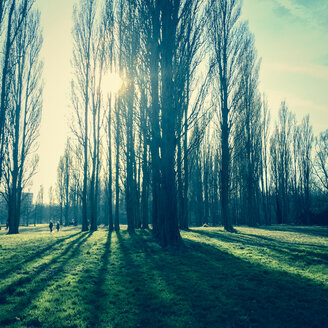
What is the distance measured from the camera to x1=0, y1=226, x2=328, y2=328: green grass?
335 centimetres

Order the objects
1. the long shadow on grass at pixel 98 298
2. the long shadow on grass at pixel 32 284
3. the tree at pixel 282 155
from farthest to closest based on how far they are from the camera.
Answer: the tree at pixel 282 155 → the long shadow on grass at pixel 32 284 → the long shadow on grass at pixel 98 298

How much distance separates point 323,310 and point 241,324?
1380 millimetres

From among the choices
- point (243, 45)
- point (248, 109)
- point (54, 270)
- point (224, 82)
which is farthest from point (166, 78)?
point (248, 109)

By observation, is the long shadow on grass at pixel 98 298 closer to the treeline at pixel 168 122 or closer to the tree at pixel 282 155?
the treeline at pixel 168 122

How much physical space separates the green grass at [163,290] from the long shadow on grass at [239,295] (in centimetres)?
1

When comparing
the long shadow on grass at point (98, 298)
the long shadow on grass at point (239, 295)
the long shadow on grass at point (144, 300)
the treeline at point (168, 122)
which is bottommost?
the long shadow on grass at point (239, 295)

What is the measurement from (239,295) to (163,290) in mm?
1332

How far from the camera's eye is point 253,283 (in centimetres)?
472

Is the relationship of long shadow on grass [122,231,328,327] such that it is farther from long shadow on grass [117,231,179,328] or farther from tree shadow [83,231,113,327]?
tree shadow [83,231,113,327]

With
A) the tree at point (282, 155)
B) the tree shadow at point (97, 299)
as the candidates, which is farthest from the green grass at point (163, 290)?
the tree at point (282, 155)

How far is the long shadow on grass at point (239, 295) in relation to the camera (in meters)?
3.38

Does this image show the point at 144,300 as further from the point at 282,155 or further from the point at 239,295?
the point at 282,155

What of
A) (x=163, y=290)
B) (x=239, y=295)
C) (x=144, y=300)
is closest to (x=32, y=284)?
(x=144, y=300)

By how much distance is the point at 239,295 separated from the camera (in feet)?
13.7
